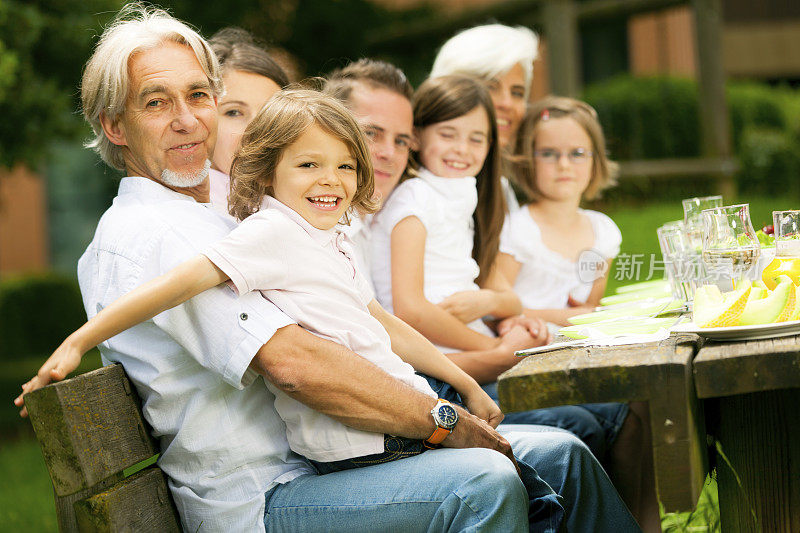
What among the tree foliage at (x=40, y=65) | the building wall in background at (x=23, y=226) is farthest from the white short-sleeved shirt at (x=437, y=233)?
the building wall in background at (x=23, y=226)

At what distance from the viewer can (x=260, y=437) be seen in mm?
2012

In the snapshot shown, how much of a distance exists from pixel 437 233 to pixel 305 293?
105 cm

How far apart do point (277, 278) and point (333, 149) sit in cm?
39

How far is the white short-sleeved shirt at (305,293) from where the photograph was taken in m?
1.91

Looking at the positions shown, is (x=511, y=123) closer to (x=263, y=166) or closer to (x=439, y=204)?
(x=439, y=204)

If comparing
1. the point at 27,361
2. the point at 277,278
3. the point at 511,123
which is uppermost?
the point at 511,123

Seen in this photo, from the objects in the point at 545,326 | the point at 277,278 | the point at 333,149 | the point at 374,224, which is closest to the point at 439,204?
the point at 374,224

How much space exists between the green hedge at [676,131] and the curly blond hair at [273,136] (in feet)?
25.8

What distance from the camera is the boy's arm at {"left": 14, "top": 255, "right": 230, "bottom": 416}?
172 centimetres

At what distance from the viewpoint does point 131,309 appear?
1776 mm

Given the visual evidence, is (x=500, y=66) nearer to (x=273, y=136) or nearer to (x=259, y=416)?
(x=273, y=136)

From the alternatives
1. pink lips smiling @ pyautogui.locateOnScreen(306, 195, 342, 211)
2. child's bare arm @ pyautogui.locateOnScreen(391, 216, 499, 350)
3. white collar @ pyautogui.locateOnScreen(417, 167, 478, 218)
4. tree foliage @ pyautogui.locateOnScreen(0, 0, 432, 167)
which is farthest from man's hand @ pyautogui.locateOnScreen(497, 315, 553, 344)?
tree foliage @ pyautogui.locateOnScreen(0, 0, 432, 167)

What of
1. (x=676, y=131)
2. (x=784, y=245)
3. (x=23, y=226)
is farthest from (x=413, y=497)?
(x=23, y=226)

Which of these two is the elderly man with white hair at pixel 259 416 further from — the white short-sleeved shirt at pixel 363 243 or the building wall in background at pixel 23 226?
the building wall in background at pixel 23 226
